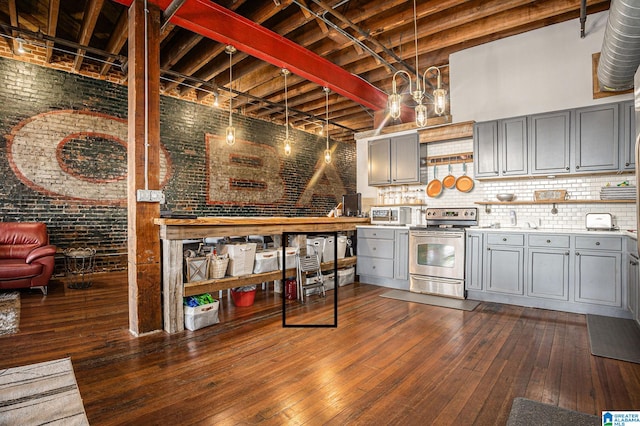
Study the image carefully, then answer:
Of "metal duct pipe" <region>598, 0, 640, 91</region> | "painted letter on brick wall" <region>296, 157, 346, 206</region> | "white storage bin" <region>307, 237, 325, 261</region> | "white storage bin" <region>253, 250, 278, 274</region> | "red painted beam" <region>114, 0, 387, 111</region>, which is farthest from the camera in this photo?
"painted letter on brick wall" <region>296, 157, 346, 206</region>

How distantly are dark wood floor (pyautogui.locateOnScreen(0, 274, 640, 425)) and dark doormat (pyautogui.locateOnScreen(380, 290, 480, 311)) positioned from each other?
257 mm

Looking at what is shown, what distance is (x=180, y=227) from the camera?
11.5 feet

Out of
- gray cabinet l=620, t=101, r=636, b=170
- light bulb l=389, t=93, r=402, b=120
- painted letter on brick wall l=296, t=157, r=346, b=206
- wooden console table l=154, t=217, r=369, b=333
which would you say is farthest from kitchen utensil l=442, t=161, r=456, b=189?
painted letter on brick wall l=296, t=157, r=346, b=206

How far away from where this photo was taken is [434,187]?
5852 millimetres

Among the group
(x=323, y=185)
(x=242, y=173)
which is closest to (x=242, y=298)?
(x=242, y=173)

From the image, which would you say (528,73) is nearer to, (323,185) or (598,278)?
(598,278)

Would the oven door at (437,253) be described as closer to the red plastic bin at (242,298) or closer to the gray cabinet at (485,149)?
the gray cabinet at (485,149)

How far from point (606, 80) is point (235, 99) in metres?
6.77

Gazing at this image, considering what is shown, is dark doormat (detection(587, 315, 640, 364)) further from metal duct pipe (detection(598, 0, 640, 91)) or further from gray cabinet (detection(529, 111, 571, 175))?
metal duct pipe (detection(598, 0, 640, 91))

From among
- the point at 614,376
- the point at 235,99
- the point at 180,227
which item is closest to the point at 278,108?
the point at 235,99

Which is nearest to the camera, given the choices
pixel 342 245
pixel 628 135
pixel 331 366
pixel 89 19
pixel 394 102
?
pixel 331 366

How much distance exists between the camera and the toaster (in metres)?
4.19

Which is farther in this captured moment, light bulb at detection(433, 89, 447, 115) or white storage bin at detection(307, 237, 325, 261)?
white storage bin at detection(307, 237, 325, 261)

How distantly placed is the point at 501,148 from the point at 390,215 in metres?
1.97
